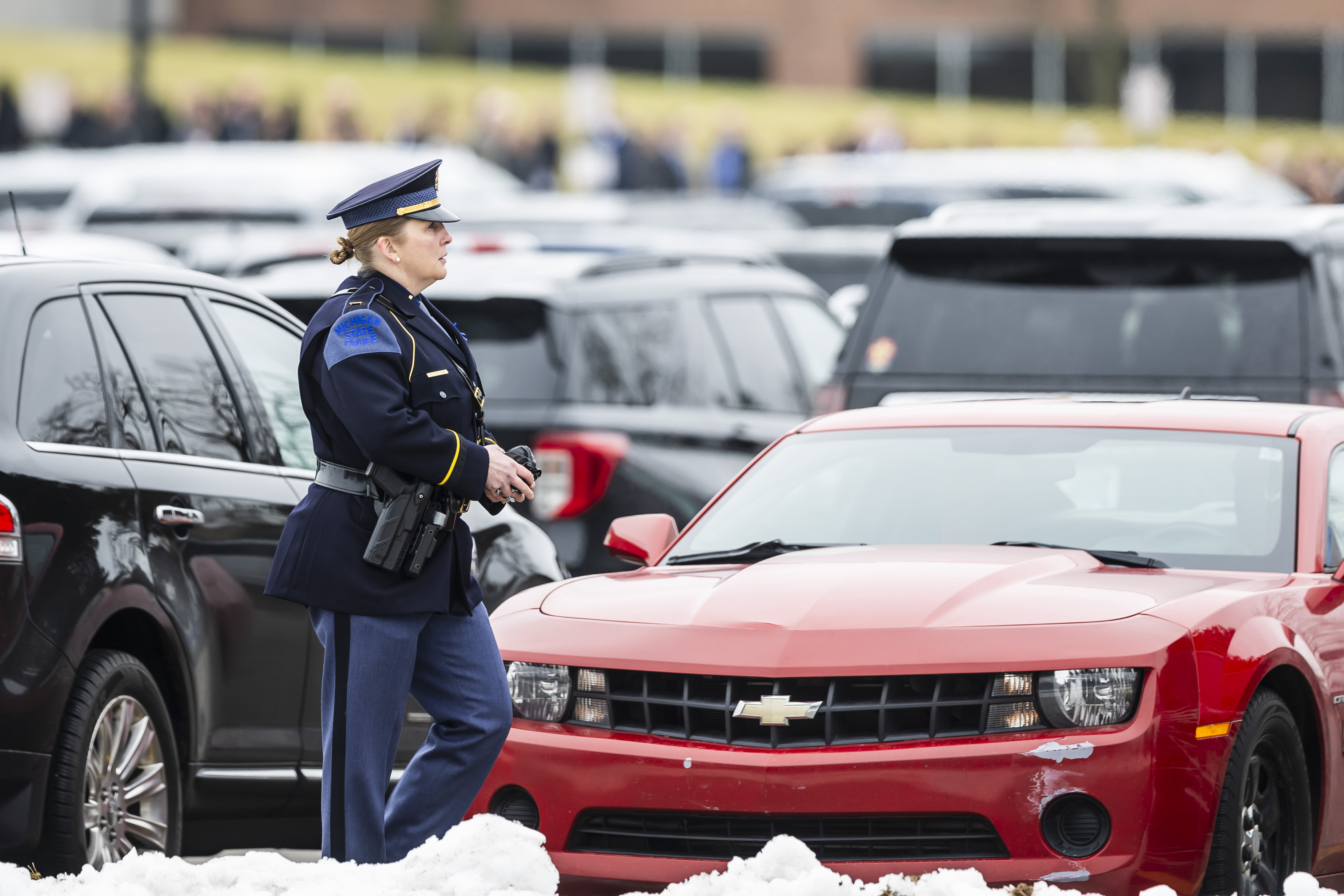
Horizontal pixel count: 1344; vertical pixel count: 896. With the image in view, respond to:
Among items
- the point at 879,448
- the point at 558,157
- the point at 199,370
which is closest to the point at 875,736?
the point at 879,448

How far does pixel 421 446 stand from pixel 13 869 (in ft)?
4.11

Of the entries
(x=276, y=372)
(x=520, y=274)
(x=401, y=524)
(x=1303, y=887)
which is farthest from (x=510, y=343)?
(x=1303, y=887)

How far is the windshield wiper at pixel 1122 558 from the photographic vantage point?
19.5 ft

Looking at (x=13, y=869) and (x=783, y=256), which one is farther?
(x=783, y=256)

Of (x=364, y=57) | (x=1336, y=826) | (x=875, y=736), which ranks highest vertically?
(x=364, y=57)

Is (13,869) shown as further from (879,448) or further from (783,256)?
(783,256)

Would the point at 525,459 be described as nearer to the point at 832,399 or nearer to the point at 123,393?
the point at 123,393

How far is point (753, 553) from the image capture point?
6391 millimetres

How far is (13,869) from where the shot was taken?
4797 millimetres

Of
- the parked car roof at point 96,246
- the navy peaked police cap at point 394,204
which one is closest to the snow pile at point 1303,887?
the navy peaked police cap at point 394,204

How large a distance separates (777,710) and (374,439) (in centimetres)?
109

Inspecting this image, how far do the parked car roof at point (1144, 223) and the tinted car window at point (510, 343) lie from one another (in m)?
1.49

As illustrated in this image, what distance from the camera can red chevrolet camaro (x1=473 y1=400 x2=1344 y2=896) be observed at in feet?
16.5

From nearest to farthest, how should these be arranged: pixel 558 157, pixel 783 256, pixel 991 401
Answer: pixel 991 401, pixel 783 256, pixel 558 157
